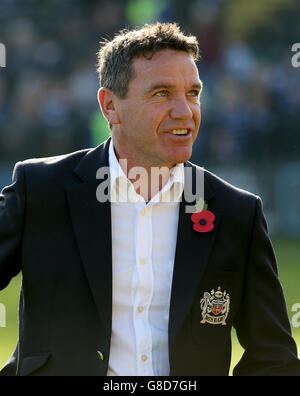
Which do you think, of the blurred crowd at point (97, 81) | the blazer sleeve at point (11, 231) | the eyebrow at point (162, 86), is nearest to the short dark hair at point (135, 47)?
the eyebrow at point (162, 86)

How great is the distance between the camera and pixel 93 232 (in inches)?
140

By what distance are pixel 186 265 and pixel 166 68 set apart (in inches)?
34.1

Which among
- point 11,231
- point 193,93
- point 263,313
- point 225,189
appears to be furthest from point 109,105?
point 263,313

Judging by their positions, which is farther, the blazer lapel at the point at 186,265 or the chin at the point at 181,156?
the chin at the point at 181,156

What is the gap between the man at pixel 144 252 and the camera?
3441mm

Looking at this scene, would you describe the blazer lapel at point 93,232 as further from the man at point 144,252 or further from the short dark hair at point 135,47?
the short dark hair at point 135,47

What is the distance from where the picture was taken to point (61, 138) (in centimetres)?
1361

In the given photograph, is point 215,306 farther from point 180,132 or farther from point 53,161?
point 53,161

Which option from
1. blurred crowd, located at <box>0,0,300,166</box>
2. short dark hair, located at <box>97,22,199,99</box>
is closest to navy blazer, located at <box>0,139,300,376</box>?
short dark hair, located at <box>97,22,199,99</box>

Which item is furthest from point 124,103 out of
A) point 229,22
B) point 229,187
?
point 229,22

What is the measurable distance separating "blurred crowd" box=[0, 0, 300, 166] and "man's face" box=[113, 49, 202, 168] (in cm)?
929

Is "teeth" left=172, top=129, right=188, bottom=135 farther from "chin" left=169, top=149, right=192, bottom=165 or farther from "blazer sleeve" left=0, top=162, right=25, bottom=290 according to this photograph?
"blazer sleeve" left=0, top=162, right=25, bottom=290

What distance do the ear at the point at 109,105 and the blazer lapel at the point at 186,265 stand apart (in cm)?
54
